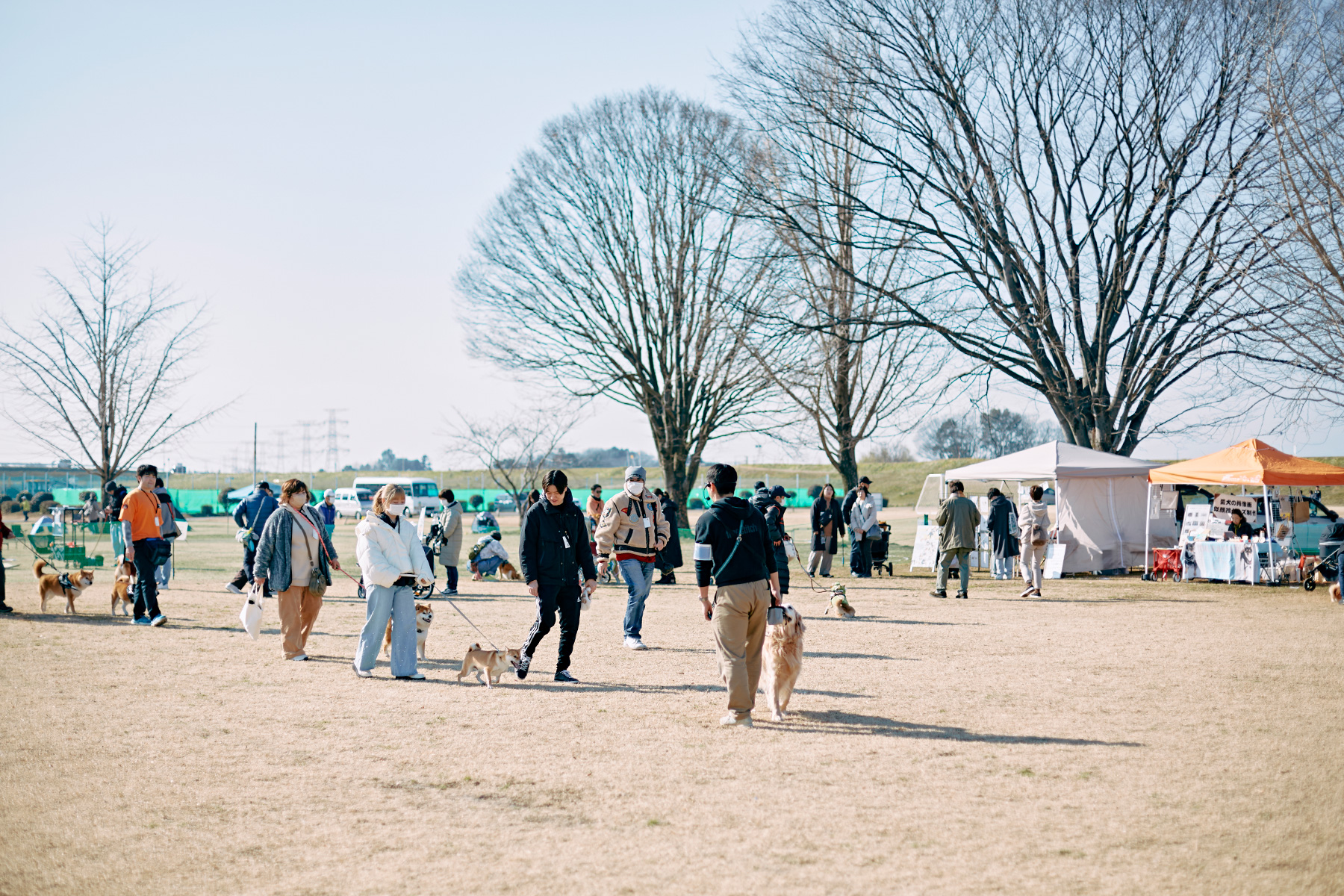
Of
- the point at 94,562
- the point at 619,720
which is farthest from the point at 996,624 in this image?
the point at 94,562

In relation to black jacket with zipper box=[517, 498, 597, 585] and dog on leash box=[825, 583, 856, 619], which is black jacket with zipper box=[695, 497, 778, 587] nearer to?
black jacket with zipper box=[517, 498, 597, 585]

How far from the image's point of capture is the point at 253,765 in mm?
5941

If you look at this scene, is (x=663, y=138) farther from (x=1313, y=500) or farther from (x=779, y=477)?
(x=779, y=477)

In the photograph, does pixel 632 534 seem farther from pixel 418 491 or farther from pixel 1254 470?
pixel 418 491

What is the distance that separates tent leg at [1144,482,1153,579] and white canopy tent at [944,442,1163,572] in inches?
4.3

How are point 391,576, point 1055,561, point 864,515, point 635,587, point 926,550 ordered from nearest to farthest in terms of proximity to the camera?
point 391,576, point 635,587, point 1055,561, point 864,515, point 926,550

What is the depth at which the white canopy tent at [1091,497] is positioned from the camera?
64.2 feet

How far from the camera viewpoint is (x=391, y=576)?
27.9 ft

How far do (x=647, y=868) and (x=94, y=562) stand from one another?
58.6ft

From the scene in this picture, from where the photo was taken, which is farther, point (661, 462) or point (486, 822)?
point (661, 462)

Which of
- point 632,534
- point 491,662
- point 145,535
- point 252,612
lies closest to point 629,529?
point 632,534

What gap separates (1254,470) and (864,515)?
655cm

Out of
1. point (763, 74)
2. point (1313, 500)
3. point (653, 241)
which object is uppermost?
point (763, 74)

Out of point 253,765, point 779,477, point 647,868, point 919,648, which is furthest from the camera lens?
point 779,477
